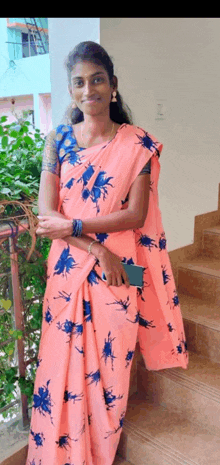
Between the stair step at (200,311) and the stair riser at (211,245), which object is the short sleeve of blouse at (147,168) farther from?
the stair riser at (211,245)

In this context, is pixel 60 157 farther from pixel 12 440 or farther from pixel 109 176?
pixel 12 440

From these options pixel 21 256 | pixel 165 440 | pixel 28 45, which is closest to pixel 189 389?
pixel 165 440

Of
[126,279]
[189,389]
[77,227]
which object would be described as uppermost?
[77,227]

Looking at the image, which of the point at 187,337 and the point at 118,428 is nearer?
the point at 118,428

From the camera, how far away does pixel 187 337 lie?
6.23 feet

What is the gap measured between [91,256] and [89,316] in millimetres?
211

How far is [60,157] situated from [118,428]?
3.29 feet

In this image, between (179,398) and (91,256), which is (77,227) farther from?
(179,398)

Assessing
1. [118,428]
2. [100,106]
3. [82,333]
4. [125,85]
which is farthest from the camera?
[125,85]

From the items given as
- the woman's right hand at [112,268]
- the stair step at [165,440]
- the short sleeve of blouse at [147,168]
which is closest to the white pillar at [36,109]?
the short sleeve of blouse at [147,168]

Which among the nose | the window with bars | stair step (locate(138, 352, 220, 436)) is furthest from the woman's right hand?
the window with bars

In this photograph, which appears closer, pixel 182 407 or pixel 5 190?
pixel 5 190

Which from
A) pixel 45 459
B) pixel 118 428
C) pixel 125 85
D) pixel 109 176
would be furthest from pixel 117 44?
pixel 45 459

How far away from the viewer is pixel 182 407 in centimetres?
167
